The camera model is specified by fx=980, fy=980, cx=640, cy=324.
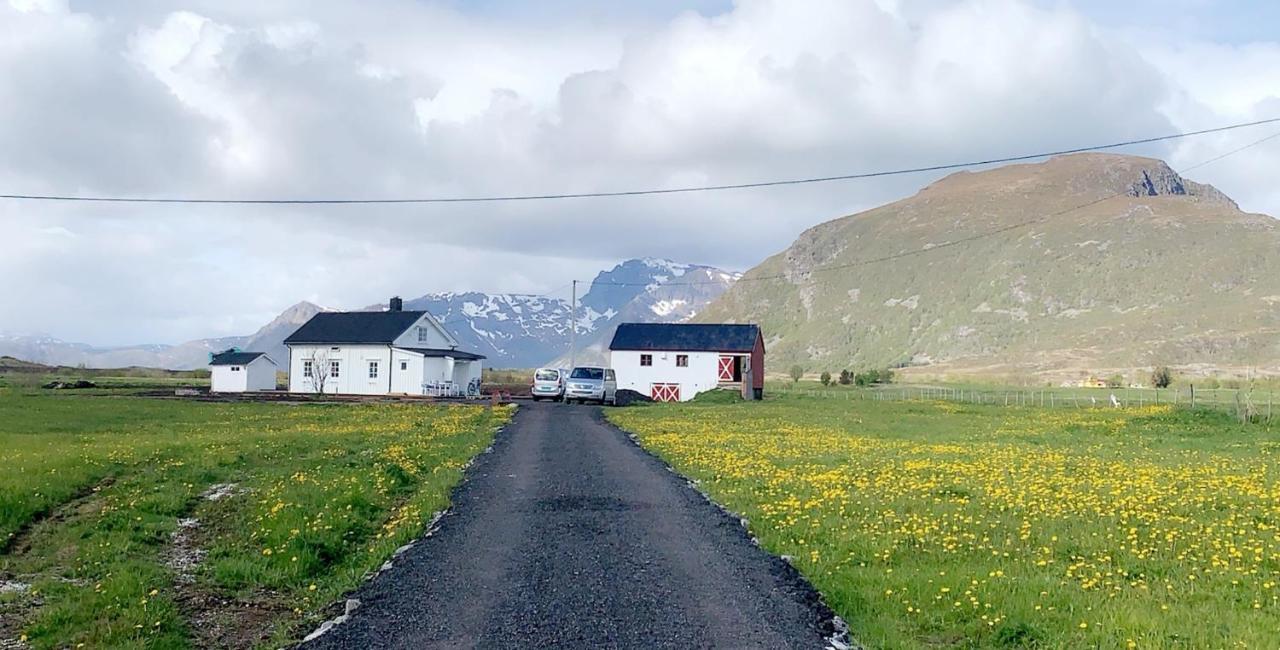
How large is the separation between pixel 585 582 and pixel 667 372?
6623 cm

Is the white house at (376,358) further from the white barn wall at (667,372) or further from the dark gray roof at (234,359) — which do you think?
the white barn wall at (667,372)

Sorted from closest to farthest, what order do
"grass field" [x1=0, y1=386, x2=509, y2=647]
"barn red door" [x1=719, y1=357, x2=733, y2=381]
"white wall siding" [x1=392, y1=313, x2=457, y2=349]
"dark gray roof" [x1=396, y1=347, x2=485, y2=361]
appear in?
1. "grass field" [x1=0, y1=386, x2=509, y2=647]
2. "dark gray roof" [x1=396, y1=347, x2=485, y2=361]
3. "barn red door" [x1=719, y1=357, x2=733, y2=381]
4. "white wall siding" [x1=392, y1=313, x2=457, y2=349]

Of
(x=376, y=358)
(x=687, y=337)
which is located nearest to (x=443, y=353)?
(x=376, y=358)

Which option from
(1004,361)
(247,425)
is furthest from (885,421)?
(1004,361)

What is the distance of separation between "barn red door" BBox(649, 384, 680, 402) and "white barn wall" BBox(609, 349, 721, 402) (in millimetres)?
249

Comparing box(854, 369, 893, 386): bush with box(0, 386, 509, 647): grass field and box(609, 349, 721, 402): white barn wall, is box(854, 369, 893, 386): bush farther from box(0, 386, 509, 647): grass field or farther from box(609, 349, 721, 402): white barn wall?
box(0, 386, 509, 647): grass field

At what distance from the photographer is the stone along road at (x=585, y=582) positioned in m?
8.87

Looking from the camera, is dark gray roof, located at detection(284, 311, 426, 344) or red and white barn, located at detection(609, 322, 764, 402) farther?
dark gray roof, located at detection(284, 311, 426, 344)

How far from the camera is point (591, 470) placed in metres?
21.6

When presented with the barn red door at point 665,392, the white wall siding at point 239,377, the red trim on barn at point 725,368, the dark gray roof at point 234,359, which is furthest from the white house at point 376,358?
the red trim on barn at point 725,368

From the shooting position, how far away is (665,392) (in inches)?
3029

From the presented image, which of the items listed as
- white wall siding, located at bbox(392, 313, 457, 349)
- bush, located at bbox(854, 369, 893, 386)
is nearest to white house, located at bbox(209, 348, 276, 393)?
white wall siding, located at bbox(392, 313, 457, 349)

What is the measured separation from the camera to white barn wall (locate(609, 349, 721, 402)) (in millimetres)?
75562

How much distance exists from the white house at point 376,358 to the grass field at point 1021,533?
160ft
